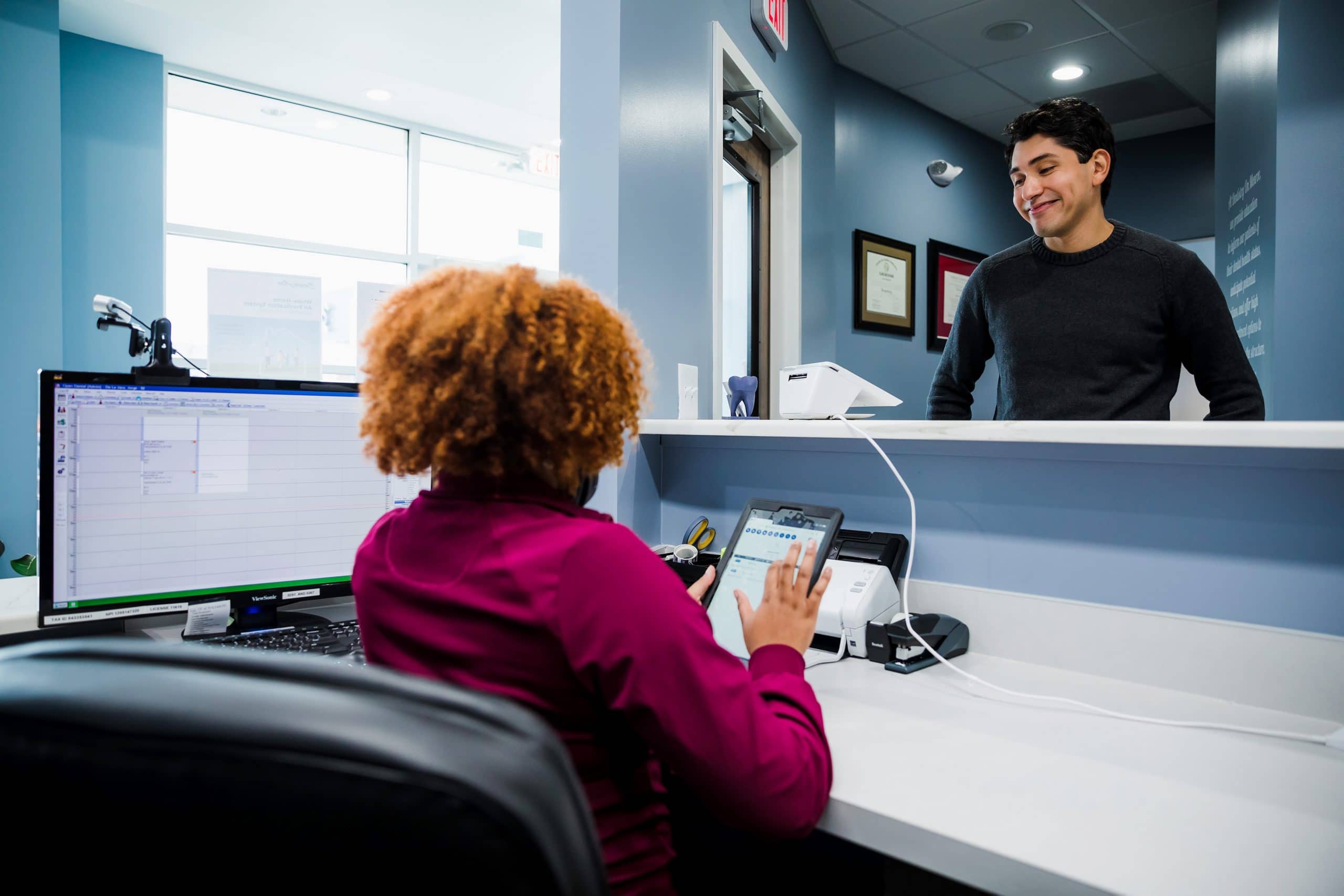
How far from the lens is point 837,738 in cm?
89

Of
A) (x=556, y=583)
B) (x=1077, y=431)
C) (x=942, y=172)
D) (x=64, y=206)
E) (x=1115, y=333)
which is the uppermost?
(x=942, y=172)

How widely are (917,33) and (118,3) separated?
360cm

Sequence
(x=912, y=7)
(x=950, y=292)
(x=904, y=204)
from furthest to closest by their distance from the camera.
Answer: (x=950, y=292) < (x=904, y=204) < (x=912, y=7)

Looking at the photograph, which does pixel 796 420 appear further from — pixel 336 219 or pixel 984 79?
pixel 336 219

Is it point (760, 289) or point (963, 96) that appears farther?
point (963, 96)

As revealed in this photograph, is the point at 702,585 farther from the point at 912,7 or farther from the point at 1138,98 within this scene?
the point at 1138,98

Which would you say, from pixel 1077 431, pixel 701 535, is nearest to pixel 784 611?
pixel 1077 431

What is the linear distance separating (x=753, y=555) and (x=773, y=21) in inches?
75.5

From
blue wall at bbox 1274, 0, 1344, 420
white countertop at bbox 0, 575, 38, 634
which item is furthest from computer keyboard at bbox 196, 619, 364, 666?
blue wall at bbox 1274, 0, 1344, 420

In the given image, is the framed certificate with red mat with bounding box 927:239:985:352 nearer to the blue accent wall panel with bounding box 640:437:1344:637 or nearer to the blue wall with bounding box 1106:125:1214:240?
the blue wall with bounding box 1106:125:1214:240

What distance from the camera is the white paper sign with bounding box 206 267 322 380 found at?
1.50 metres

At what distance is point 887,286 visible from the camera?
3.82 meters

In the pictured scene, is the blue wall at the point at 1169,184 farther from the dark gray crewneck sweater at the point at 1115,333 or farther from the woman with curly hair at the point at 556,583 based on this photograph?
the woman with curly hair at the point at 556,583

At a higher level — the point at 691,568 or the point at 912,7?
the point at 912,7
